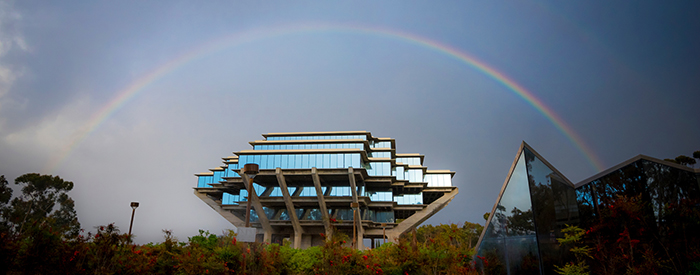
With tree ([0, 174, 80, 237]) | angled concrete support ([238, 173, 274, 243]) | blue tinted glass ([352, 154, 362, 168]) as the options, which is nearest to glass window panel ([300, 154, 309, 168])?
blue tinted glass ([352, 154, 362, 168])

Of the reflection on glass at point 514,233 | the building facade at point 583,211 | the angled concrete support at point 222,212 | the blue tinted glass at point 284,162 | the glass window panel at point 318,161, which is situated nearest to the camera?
the building facade at point 583,211

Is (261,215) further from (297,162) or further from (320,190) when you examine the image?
(320,190)

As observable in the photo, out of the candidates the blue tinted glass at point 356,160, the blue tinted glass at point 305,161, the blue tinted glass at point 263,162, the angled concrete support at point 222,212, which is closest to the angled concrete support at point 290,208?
the blue tinted glass at point 263,162

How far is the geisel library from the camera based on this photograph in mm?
48250

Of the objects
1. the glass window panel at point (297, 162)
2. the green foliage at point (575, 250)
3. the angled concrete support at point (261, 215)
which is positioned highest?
the glass window panel at point (297, 162)

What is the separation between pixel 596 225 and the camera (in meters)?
11.3

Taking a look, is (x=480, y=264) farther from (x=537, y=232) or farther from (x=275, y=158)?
(x=275, y=158)

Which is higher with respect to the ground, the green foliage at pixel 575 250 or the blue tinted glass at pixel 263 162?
the blue tinted glass at pixel 263 162

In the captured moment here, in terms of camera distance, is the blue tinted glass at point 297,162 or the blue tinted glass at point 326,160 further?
the blue tinted glass at point 297,162

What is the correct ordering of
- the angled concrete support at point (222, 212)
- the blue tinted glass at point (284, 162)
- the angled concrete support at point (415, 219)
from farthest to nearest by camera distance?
the angled concrete support at point (222, 212) < the angled concrete support at point (415, 219) < the blue tinted glass at point (284, 162)

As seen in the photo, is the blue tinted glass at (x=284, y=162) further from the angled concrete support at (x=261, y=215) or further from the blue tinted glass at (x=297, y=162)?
the angled concrete support at (x=261, y=215)

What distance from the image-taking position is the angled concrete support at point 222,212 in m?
56.2

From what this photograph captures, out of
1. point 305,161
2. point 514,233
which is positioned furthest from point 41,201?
point 514,233

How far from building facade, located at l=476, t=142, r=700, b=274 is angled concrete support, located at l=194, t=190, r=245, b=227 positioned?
4566cm
